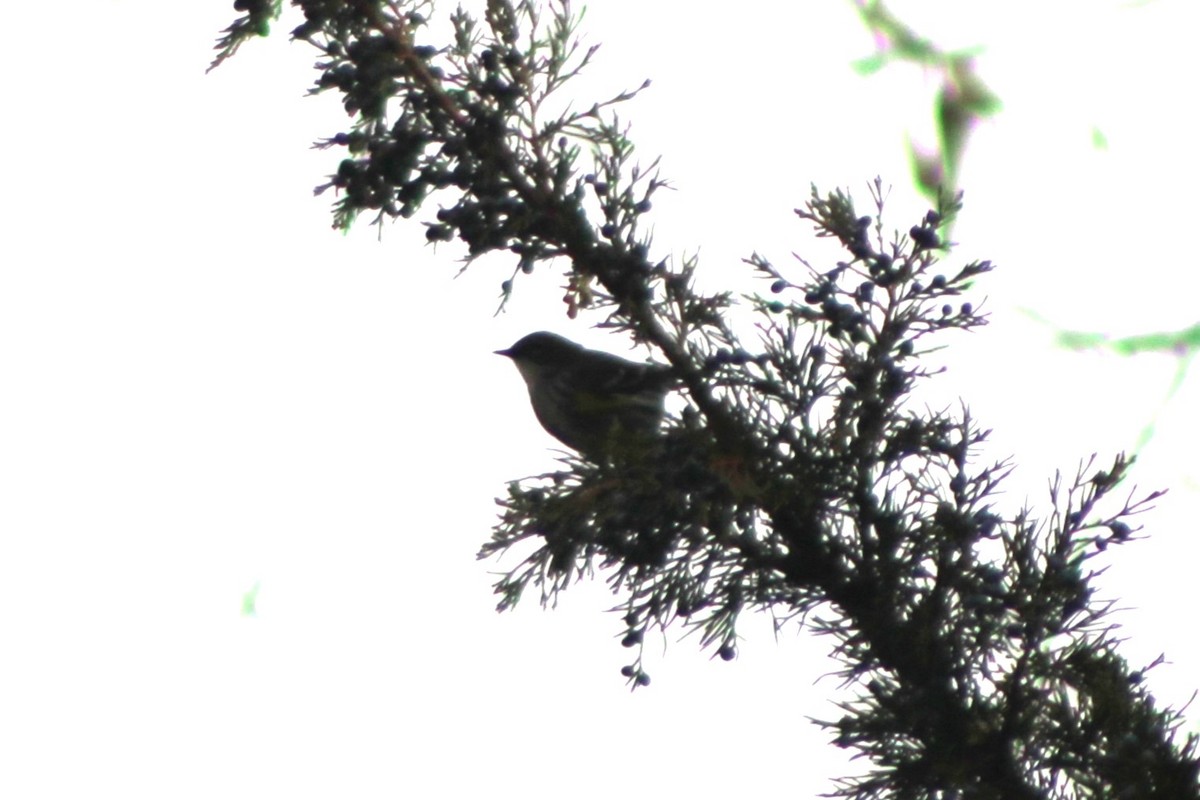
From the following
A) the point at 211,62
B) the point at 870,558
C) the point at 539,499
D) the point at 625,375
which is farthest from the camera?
the point at 625,375

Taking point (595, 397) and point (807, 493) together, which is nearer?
point (807, 493)

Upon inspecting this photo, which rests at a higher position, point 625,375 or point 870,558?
point 625,375

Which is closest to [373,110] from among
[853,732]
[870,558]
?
[870,558]

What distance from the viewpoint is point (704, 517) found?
5.09ft

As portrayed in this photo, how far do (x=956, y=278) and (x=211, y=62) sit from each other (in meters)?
1.18

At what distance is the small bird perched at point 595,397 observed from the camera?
5.76 ft

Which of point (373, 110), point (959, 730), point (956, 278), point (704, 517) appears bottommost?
point (959, 730)

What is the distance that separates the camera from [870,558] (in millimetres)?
1580

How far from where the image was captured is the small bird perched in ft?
5.76

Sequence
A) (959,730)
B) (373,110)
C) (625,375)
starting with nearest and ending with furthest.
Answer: (959,730) < (373,110) < (625,375)

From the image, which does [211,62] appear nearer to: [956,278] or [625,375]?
[625,375]

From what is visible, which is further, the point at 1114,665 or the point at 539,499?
the point at 539,499

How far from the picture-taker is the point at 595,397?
2.45 metres

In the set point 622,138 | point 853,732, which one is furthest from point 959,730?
point 622,138
